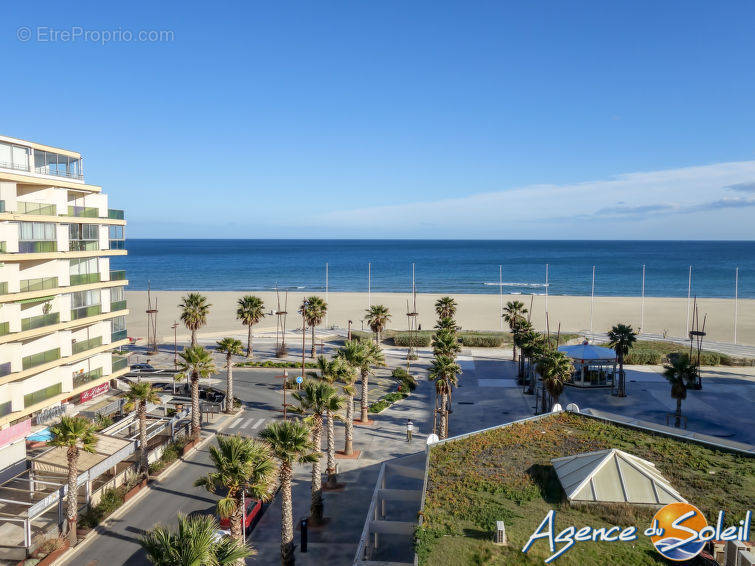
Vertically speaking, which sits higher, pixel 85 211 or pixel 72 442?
pixel 85 211

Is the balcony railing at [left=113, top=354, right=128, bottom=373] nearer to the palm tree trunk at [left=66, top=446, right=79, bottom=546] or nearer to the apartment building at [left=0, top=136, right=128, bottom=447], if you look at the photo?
the apartment building at [left=0, top=136, right=128, bottom=447]

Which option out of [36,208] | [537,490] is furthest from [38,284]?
[537,490]

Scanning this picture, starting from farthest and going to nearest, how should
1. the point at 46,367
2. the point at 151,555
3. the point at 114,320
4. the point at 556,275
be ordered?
the point at 556,275 → the point at 114,320 → the point at 46,367 → the point at 151,555

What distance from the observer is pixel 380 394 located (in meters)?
46.5

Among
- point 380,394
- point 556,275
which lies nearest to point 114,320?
point 380,394

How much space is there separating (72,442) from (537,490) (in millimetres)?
18835

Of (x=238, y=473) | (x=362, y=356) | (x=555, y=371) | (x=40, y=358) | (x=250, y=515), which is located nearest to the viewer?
(x=238, y=473)

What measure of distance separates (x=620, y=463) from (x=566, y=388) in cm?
2973

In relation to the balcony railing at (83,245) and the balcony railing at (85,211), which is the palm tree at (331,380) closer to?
the balcony railing at (83,245)

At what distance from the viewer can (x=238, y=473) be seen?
19.0 metres

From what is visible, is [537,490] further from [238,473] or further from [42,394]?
[42,394]

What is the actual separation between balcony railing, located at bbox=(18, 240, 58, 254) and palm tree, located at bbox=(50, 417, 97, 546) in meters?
11.6

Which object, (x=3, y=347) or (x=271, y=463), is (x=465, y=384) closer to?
(x=271, y=463)

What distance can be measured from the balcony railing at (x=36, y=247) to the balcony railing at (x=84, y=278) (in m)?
2.76
